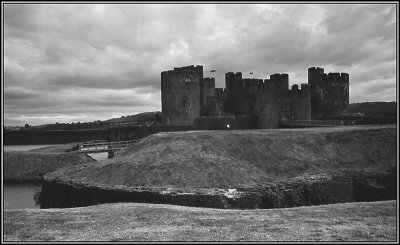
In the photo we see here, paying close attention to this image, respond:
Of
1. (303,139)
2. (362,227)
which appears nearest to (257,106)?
(303,139)

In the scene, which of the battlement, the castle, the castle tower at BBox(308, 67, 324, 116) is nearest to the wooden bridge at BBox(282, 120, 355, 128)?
the castle

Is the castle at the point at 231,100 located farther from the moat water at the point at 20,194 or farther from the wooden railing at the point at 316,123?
the moat water at the point at 20,194

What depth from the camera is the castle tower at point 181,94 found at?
53.3 m

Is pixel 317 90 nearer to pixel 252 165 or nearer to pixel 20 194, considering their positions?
pixel 252 165

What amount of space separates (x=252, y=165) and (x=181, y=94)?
26.9 meters

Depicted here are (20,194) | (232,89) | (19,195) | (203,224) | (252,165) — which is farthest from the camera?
(232,89)

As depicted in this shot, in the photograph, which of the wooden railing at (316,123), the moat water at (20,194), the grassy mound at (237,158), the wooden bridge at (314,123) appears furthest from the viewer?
→ the wooden railing at (316,123)

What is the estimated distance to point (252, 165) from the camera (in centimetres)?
2823

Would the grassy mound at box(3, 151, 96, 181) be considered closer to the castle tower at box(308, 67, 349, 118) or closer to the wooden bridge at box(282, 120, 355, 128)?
the wooden bridge at box(282, 120, 355, 128)

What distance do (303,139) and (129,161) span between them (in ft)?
50.9

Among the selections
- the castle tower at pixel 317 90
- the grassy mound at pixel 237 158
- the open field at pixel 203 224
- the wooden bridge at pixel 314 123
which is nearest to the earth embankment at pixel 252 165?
the grassy mound at pixel 237 158

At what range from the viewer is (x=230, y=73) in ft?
194

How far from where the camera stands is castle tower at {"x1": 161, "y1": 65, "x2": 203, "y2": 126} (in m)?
53.3

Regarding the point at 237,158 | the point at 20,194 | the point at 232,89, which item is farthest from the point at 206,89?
the point at 237,158
